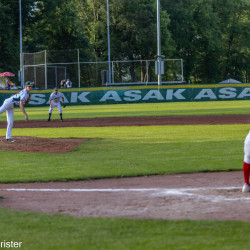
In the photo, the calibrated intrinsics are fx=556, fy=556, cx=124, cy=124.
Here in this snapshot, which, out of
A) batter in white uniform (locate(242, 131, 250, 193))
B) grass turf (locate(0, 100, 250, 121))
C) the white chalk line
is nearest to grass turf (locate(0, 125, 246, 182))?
the white chalk line

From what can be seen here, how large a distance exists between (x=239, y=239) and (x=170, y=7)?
75.3 meters

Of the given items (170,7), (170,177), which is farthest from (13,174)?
(170,7)

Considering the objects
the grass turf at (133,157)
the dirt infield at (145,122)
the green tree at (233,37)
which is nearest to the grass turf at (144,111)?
the dirt infield at (145,122)

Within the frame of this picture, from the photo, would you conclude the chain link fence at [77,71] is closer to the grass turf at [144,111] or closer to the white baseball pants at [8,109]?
the grass turf at [144,111]

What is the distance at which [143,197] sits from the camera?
811cm

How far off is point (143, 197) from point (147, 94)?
126 ft

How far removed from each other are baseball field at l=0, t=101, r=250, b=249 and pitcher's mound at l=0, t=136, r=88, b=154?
28mm

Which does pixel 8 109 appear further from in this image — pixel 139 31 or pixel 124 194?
pixel 139 31

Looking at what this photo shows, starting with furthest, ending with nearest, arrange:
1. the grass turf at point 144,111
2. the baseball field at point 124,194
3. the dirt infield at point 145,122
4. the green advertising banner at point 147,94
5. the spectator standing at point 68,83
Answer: the spectator standing at point 68,83, the green advertising banner at point 147,94, the grass turf at point 144,111, the dirt infield at point 145,122, the baseball field at point 124,194

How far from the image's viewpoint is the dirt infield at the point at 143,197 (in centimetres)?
702

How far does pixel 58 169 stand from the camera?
11.3 metres

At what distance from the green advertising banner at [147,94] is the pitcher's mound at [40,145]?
93.3 feet

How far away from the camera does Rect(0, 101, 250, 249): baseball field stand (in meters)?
5.83

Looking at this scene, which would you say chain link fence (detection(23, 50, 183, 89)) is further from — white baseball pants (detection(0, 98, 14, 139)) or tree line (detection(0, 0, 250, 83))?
white baseball pants (detection(0, 98, 14, 139))
